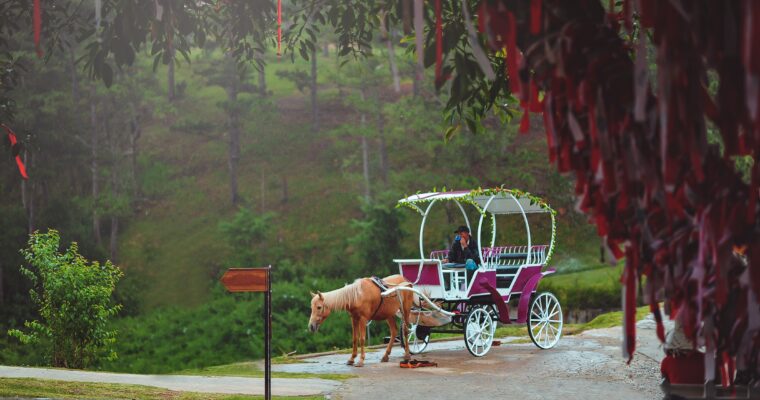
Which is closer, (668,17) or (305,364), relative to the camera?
(668,17)

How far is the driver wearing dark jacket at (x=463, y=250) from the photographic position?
15.4 metres

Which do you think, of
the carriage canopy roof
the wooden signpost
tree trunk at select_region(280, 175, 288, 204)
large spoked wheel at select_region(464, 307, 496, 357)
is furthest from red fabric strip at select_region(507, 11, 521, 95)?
tree trunk at select_region(280, 175, 288, 204)

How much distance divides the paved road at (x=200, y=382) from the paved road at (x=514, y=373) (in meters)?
0.43

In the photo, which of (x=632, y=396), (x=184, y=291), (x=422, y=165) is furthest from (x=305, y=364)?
(x=422, y=165)

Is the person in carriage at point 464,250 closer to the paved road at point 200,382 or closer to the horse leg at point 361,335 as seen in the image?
the horse leg at point 361,335

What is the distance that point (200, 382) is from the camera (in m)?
11.9

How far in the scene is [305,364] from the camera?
1484 centimetres

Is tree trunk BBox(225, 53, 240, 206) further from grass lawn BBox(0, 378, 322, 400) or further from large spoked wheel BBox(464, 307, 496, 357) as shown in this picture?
grass lawn BBox(0, 378, 322, 400)

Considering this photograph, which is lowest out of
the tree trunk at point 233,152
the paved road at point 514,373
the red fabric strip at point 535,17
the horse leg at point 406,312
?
the paved road at point 514,373

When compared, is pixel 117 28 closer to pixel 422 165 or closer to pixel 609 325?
pixel 609 325

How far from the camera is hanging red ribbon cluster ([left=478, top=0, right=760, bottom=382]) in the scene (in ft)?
12.2

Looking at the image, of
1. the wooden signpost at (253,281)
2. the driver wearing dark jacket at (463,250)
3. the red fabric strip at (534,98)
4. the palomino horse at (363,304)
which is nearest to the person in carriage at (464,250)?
the driver wearing dark jacket at (463,250)

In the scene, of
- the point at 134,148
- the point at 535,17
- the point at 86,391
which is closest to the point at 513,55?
the point at 535,17

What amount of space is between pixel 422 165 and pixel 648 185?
117ft
